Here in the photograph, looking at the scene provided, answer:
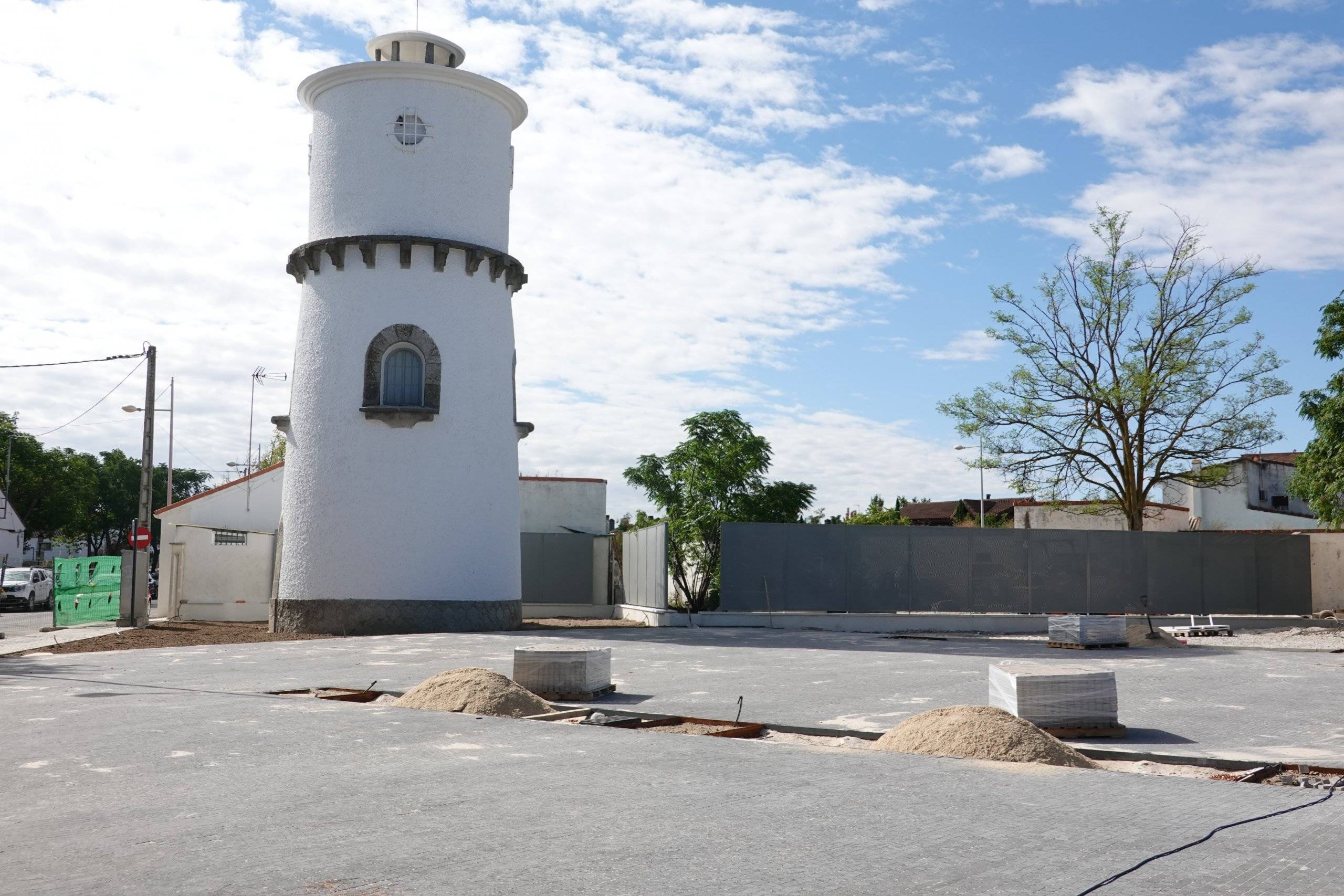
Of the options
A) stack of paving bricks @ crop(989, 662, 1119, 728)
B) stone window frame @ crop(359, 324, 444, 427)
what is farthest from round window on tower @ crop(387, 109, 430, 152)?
stack of paving bricks @ crop(989, 662, 1119, 728)

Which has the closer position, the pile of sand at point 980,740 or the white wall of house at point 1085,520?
the pile of sand at point 980,740

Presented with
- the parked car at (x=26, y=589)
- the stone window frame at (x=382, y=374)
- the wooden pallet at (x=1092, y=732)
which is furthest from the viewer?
the parked car at (x=26, y=589)

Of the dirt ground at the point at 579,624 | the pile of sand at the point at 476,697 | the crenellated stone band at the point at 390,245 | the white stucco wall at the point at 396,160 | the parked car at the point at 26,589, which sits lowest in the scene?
the dirt ground at the point at 579,624

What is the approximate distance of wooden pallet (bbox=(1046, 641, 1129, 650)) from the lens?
2189 cm

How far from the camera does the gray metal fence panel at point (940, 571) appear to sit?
29.3 metres

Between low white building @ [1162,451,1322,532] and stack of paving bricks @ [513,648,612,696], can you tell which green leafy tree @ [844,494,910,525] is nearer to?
low white building @ [1162,451,1322,532]

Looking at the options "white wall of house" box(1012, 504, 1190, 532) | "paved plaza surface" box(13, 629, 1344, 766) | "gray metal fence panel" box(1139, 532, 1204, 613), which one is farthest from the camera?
"white wall of house" box(1012, 504, 1190, 532)

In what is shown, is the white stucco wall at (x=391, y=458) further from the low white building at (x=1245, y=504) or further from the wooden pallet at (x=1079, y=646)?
the low white building at (x=1245, y=504)

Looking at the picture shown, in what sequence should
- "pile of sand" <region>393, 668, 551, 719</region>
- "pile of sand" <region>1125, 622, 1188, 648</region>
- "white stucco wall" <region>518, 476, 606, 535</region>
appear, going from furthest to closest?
"white stucco wall" <region>518, 476, 606, 535</region>, "pile of sand" <region>1125, 622, 1188, 648</region>, "pile of sand" <region>393, 668, 551, 719</region>

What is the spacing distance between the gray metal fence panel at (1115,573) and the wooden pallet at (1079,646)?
324 inches

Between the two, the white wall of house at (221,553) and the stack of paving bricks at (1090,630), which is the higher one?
the white wall of house at (221,553)

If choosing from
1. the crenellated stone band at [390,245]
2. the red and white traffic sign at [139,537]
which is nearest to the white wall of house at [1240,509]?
the crenellated stone band at [390,245]

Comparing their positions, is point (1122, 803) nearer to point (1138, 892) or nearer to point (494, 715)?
point (1138, 892)

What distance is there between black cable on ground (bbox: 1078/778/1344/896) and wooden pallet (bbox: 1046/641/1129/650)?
14324 mm
